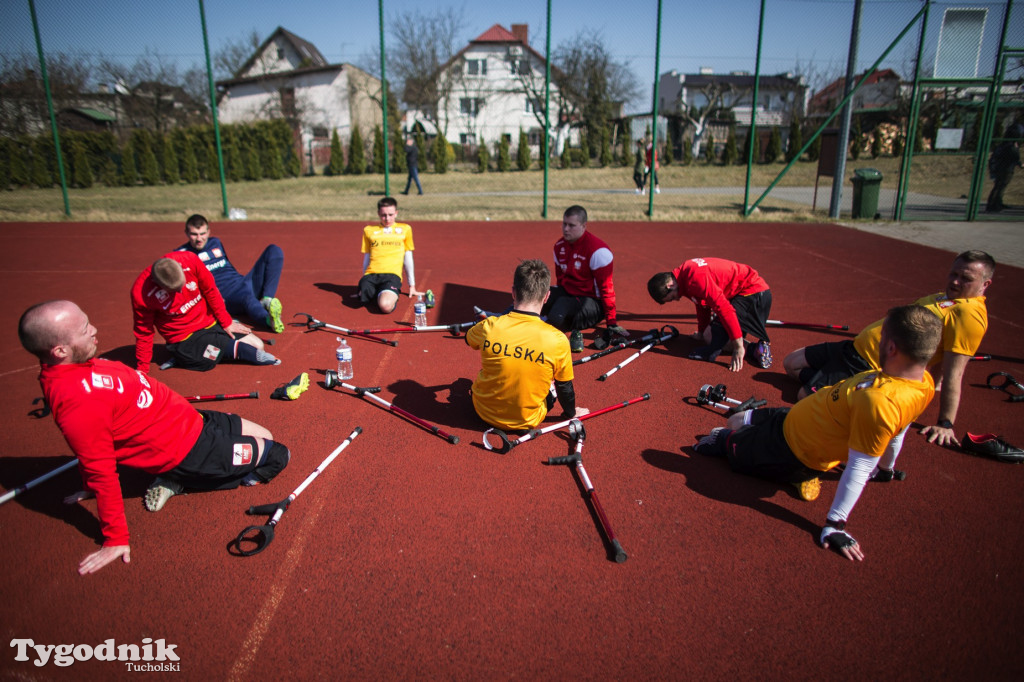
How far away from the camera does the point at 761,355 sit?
239 inches

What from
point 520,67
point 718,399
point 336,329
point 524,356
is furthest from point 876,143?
point 524,356

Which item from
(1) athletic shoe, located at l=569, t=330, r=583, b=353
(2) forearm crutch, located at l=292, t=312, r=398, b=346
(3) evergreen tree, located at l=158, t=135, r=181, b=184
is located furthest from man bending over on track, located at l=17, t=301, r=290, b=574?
(3) evergreen tree, located at l=158, t=135, r=181, b=184

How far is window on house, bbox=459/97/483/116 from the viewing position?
149 ft

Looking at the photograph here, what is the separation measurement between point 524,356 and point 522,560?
144 centimetres


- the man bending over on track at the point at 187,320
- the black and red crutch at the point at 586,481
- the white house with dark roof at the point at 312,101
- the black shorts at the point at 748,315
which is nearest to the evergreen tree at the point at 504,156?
the white house with dark roof at the point at 312,101

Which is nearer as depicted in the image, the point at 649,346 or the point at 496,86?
the point at 649,346

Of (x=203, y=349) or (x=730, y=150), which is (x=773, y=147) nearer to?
(x=730, y=150)

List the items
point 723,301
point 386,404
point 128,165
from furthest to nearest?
point 128,165 → point 723,301 → point 386,404

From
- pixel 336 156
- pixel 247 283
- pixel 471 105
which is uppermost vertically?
pixel 471 105

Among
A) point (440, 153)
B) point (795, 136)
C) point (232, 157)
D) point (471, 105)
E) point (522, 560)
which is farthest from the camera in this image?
point (471, 105)

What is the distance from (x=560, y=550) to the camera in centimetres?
346

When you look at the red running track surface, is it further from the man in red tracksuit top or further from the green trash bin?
the green trash bin

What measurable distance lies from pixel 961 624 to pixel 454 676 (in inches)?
101

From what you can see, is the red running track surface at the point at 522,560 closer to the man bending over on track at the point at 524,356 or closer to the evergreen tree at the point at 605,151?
the man bending over on track at the point at 524,356
